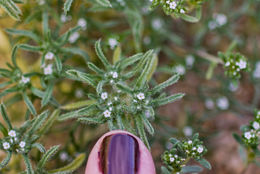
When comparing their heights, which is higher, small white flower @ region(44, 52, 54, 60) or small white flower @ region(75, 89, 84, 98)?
small white flower @ region(44, 52, 54, 60)

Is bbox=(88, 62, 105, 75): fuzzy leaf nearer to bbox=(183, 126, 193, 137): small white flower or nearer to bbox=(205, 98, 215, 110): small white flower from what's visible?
bbox=(183, 126, 193, 137): small white flower

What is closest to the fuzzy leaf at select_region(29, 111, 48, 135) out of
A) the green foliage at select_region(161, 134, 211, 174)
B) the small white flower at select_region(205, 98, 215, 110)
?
the green foliage at select_region(161, 134, 211, 174)

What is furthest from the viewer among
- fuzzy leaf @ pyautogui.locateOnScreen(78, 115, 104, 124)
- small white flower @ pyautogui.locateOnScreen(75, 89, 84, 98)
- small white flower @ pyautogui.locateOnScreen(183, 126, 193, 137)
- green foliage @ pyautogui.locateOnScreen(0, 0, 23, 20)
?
small white flower @ pyautogui.locateOnScreen(183, 126, 193, 137)

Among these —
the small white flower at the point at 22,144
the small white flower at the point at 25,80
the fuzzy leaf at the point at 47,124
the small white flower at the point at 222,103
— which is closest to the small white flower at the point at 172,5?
the fuzzy leaf at the point at 47,124

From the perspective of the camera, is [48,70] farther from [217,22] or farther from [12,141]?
[217,22]

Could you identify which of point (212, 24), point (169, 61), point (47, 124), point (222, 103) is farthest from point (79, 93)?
point (212, 24)

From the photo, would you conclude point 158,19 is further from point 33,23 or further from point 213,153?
point 213,153

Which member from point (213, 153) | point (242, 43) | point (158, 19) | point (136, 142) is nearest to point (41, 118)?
point (136, 142)
